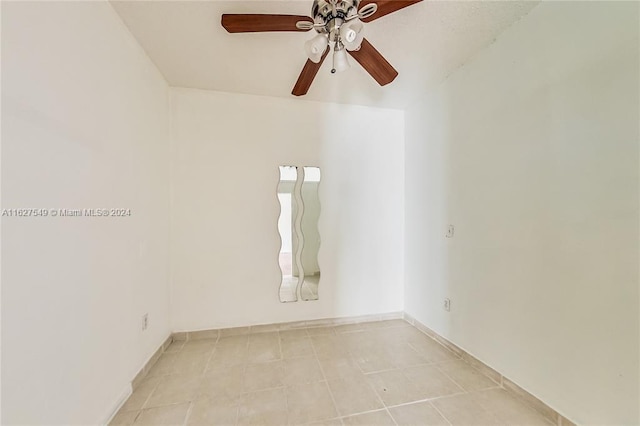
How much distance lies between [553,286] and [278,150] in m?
2.40

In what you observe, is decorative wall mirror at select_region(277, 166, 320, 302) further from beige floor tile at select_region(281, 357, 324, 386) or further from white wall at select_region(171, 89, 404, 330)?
beige floor tile at select_region(281, 357, 324, 386)

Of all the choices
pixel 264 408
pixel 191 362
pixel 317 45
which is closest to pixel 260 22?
pixel 317 45

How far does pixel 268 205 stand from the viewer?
2.52 m

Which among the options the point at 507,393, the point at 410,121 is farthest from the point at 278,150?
the point at 507,393

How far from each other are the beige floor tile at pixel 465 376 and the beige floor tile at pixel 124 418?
6.91 ft

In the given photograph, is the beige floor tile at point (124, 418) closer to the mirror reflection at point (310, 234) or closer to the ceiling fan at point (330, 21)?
the mirror reflection at point (310, 234)

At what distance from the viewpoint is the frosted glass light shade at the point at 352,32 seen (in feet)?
3.90

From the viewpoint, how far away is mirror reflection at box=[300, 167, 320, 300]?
2.62 meters

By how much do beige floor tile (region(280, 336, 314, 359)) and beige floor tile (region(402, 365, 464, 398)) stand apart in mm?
832

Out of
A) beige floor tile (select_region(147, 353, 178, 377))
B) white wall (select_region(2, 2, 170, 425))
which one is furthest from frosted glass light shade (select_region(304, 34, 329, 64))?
beige floor tile (select_region(147, 353, 178, 377))

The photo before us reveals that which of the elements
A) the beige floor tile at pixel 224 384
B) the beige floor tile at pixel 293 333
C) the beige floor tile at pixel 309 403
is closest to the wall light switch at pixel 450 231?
the beige floor tile at pixel 309 403

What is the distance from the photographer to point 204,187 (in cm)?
239

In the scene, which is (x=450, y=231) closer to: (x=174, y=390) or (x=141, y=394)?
(x=174, y=390)

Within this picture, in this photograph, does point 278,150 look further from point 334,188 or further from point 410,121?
point 410,121
